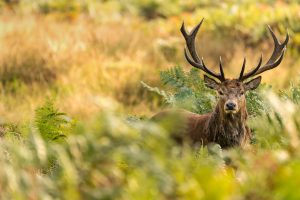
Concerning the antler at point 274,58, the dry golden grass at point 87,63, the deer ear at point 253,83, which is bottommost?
the dry golden grass at point 87,63

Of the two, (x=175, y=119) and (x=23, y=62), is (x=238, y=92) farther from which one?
(x=23, y=62)

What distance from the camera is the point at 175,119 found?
387 cm

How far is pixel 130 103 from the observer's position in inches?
488

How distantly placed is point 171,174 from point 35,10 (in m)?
20.5

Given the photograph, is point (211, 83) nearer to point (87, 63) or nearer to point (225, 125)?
point (225, 125)

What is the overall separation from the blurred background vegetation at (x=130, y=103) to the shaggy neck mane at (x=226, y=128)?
133 millimetres

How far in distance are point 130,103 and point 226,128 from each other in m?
4.70

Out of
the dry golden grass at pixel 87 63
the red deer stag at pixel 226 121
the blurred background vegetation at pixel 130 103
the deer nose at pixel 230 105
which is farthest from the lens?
the dry golden grass at pixel 87 63

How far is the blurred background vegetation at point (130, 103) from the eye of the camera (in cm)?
349

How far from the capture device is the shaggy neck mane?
25.5ft

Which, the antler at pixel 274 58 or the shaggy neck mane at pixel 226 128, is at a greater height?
the antler at pixel 274 58

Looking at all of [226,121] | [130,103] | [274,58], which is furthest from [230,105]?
[130,103]

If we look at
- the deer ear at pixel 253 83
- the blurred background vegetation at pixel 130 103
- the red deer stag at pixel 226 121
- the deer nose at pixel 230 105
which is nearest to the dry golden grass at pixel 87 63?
the blurred background vegetation at pixel 130 103

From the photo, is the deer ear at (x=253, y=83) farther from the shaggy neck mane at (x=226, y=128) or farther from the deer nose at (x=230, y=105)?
the deer nose at (x=230, y=105)
